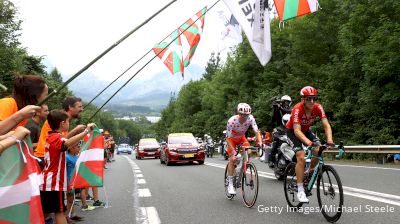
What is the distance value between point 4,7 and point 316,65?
2568 centimetres

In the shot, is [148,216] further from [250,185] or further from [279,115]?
[279,115]

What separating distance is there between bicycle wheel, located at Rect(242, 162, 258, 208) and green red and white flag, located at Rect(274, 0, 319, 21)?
356cm

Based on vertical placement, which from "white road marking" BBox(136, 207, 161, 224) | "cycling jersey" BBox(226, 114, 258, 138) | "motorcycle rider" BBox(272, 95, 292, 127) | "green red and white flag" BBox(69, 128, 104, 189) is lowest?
"white road marking" BBox(136, 207, 161, 224)

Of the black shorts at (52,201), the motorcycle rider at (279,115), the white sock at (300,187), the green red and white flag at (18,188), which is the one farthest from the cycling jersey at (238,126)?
the green red and white flag at (18,188)

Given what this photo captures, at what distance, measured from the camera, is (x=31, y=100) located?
4027 mm

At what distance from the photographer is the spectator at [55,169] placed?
4871 millimetres

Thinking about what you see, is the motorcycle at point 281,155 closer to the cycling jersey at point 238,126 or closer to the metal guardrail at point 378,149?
the cycling jersey at point 238,126

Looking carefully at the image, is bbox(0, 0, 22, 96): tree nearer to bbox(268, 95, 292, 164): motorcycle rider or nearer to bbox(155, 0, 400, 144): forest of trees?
bbox(155, 0, 400, 144): forest of trees

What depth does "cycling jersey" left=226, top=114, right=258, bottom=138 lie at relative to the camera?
8273 mm

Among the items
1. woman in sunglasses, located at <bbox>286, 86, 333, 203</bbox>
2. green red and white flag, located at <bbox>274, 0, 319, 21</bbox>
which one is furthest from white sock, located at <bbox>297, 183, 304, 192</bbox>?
green red and white flag, located at <bbox>274, 0, 319, 21</bbox>

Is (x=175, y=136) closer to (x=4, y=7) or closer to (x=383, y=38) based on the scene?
(x=383, y=38)

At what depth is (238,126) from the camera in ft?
27.3

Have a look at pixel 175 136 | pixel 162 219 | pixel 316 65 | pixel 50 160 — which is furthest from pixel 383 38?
pixel 50 160

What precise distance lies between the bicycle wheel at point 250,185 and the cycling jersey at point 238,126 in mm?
736
